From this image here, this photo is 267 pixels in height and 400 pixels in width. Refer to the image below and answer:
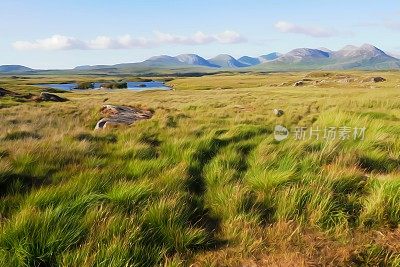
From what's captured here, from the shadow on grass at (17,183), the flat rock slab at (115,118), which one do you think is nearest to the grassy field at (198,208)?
the shadow on grass at (17,183)

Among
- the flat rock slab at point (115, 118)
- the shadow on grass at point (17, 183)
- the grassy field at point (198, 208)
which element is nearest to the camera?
the grassy field at point (198, 208)

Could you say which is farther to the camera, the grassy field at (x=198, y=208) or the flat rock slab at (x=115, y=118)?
the flat rock slab at (x=115, y=118)

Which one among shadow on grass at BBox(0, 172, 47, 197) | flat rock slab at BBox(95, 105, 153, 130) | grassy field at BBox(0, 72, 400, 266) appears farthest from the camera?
flat rock slab at BBox(95, 105, 153, 130)

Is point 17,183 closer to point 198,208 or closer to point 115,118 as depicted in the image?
point 198,208

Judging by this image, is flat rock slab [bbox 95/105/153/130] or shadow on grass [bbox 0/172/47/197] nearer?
shadow on grass [bbox 0/172/47/197]

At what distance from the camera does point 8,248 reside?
10.6 ft

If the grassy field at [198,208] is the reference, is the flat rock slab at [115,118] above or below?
below

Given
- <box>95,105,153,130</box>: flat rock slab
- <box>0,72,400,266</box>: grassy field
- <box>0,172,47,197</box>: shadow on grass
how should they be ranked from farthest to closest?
<box>95,105,153,130</box>: flat rock slab < <box>0,172,47,197</box>: shadow on grass < <box>0,72,400,266</box>: grassy field

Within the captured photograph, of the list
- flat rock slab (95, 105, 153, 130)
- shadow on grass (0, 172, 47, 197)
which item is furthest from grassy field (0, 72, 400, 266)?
flat rock slab (95, 105, 153, 130)

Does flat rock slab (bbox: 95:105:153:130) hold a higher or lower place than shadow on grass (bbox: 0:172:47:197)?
lower

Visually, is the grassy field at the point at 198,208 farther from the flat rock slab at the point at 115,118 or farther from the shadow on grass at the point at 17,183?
the flat rock slab at the point at 115,118

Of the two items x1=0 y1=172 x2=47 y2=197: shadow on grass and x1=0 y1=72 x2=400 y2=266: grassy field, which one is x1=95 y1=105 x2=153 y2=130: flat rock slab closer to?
x1=0 y1=72 x2=400 y2=266: grassy field

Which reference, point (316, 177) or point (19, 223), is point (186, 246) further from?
point (316, 177)

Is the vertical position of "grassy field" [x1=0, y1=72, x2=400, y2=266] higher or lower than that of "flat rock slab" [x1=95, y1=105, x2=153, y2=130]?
higher
